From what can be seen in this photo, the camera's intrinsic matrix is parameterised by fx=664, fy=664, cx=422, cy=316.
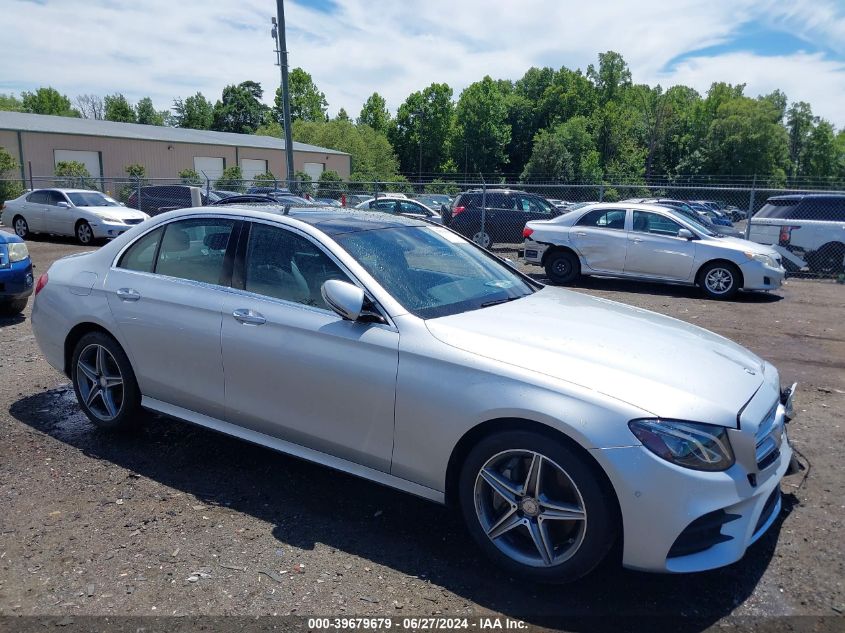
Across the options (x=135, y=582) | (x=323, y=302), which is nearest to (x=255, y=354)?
(x=323, y=302)

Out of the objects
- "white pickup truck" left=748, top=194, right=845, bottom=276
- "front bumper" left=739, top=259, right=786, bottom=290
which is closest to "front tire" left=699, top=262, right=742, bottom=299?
"front bumper" left=739, top=259, right=786, bottom=290

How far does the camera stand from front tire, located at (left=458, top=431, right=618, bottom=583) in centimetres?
282

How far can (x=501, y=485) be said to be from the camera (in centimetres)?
304

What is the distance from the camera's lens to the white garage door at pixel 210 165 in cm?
4656

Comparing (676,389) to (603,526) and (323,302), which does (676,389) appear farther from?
(323,302)

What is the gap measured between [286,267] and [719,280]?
30.8 feet

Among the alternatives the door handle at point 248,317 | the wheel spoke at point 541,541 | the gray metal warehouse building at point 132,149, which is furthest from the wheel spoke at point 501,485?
the gray metal warehouse building at point 132,149

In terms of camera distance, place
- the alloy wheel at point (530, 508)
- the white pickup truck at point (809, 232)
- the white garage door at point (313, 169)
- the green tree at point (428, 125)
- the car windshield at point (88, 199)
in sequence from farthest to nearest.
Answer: the green tree at point (428, 125) → the white garage door at point (313, 169) → the car windshield at point (88, 199) → the white pickup truck at point (809, 232) → the alloy wheel at point (530, 508)

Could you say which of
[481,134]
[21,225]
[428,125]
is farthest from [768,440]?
[428,125]

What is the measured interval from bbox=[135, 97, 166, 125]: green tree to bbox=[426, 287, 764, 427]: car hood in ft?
340

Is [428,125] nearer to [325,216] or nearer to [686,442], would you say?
[325,216]

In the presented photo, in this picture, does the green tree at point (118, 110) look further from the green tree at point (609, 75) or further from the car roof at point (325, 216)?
the car roof at point (325, 216)

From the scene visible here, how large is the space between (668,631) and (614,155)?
84266mm

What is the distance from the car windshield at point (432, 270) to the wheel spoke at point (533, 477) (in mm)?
919
